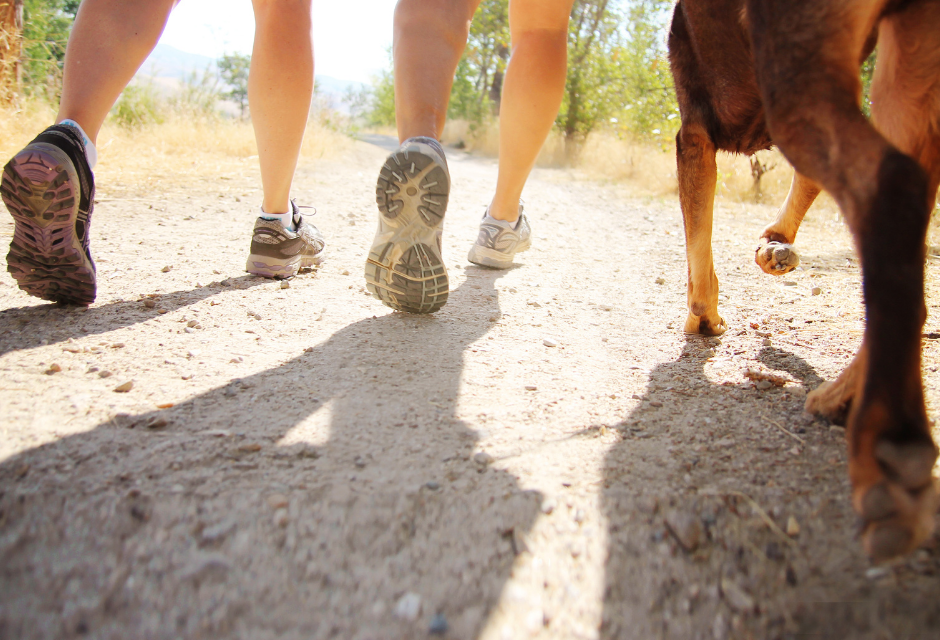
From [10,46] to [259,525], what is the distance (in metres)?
6.40

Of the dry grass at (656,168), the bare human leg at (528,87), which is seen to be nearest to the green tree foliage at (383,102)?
the dry grass at (656,168)

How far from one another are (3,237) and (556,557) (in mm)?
2860

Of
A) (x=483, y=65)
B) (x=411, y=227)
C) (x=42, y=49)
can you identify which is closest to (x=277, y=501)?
(x=411, y=227)

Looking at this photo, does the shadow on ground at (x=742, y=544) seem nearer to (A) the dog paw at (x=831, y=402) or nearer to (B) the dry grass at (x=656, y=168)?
(A) the dog paw at (x=831, y=402)

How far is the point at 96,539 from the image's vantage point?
892 mm

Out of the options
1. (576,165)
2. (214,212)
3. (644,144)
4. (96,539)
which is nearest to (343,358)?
(96,539)

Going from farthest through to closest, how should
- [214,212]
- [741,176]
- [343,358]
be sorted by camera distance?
[741,176]
[214,212]
[343,358]

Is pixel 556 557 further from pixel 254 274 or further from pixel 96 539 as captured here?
pixel 254 274

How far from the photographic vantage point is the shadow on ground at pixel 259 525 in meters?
0.79

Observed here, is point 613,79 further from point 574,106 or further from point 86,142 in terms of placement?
point 86,142

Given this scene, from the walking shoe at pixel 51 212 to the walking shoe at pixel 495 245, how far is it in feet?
5.38

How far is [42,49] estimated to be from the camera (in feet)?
25.9

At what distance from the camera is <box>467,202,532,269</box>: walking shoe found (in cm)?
288

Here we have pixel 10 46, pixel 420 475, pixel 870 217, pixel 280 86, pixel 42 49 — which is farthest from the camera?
pixel 42 49
